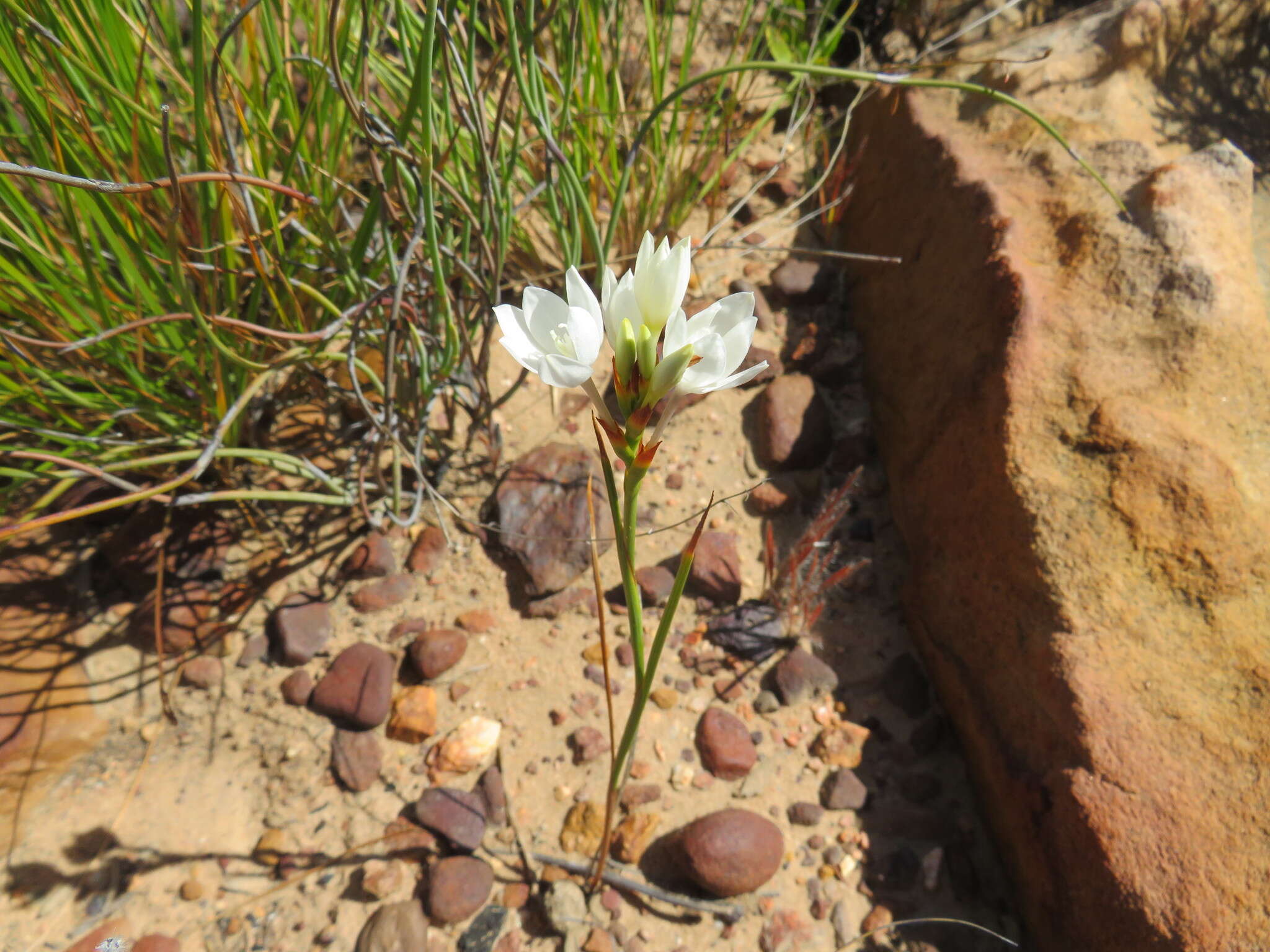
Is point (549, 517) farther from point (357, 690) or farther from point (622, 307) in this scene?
point (622, 307)

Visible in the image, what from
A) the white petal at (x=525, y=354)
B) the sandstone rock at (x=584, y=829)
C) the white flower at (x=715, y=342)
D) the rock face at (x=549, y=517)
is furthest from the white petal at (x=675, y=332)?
the sandstone rock at (x=584, y=829)

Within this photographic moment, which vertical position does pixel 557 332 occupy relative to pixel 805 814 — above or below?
above

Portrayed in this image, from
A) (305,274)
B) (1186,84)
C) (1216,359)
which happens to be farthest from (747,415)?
(1186,84)

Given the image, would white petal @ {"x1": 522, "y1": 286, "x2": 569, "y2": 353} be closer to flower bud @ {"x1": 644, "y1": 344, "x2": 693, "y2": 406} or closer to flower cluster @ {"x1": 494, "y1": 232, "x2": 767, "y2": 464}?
flower cluster @ {"x1": 494, "y1": 232, "x2": 767, "y2": 464}

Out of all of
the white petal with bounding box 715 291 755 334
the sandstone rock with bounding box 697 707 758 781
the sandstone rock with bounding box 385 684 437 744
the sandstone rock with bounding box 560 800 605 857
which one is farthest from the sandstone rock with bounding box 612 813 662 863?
the white petal with bounding box 715 291 755 334

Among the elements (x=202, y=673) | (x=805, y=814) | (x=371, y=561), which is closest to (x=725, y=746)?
(x=805, y=814)

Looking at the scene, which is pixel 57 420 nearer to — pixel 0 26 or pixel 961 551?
pixel 0 26
